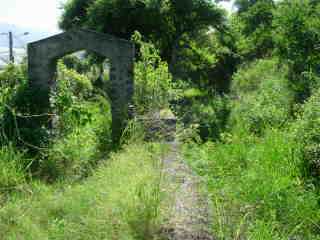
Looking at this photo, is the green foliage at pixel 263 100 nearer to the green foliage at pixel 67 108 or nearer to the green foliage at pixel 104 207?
the green foliage at pixel 67 108

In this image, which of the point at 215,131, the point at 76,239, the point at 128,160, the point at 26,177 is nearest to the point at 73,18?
the point at 215,131

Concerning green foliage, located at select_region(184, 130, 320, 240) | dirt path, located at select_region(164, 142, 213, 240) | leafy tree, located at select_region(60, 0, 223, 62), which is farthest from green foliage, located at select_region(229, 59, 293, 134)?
dirt path, located at select_region(164, 142, 213, 240)

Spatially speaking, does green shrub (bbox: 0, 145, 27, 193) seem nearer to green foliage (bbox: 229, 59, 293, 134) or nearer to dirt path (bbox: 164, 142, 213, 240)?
dirt path (bbox: 164, 142, 213, 240)

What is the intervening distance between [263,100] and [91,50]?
13.4 feet

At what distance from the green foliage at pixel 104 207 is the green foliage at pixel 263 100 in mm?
3956

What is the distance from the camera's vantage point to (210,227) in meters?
4.09

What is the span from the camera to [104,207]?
4184 mm

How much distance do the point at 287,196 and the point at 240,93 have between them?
32.1 feet

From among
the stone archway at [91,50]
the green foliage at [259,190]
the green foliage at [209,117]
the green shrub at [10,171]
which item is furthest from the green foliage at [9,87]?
the green foliage at [209,117]

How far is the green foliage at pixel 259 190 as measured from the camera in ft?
13.5

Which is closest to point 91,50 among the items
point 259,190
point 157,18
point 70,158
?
point 70,158

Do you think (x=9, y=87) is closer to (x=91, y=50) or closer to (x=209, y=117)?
(x=91, y=50)

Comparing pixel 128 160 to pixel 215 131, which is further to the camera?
pixel 215 131

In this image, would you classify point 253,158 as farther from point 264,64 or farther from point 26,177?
point 264,64
